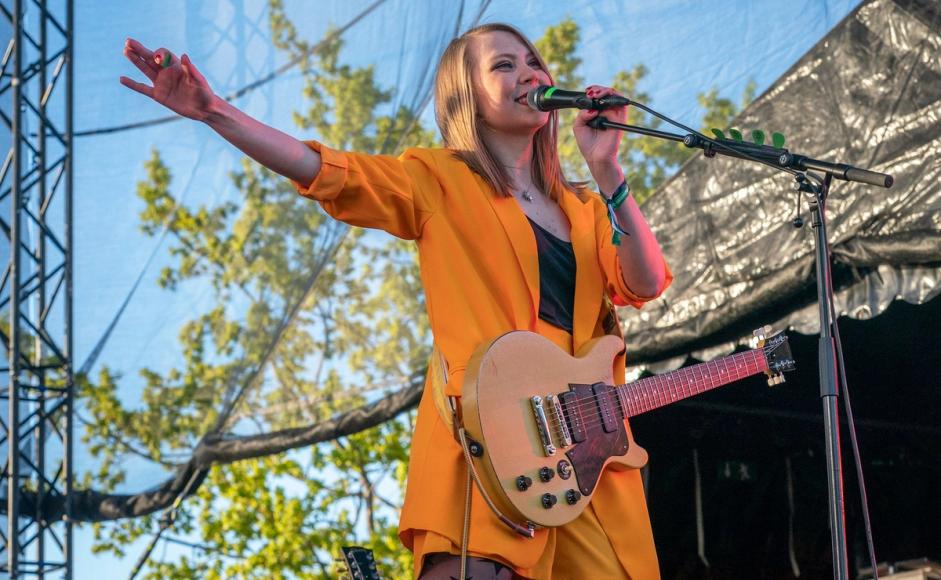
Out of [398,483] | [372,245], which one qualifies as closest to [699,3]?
[372,245]

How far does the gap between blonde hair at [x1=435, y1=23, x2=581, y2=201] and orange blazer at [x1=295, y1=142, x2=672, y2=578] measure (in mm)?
60

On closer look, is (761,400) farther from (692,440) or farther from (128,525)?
(128,525)

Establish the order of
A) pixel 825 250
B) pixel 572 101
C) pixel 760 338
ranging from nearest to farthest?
pixel 825 250 → pixel 572 101 → pixel 760 338

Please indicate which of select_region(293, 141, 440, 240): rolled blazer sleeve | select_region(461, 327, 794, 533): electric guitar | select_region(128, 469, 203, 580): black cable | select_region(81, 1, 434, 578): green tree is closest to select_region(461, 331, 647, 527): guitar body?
select_region(461, 327, 794, 533): electric guitar

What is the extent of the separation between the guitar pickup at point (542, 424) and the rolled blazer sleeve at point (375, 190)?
45 cm

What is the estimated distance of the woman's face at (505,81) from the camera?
2.71 meters

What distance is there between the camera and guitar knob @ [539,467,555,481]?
7.80 ft

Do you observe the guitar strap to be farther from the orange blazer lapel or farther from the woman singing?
the orange blazer lapel

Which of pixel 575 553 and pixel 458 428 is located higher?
pixel 458 428

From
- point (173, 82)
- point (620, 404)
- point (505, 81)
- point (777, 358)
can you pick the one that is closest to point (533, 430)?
point (620, 404)

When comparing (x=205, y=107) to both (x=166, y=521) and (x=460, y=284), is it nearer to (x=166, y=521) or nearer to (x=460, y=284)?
(x=460, y=284)

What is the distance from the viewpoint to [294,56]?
5090mm

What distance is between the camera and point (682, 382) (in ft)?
8.79

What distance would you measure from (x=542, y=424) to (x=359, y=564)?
1.03 meters
